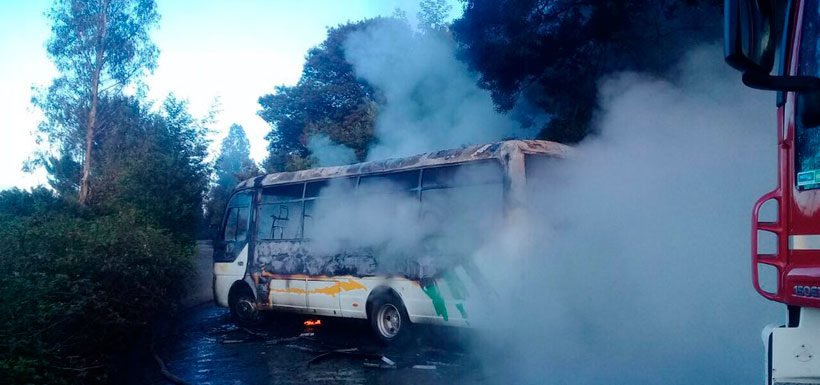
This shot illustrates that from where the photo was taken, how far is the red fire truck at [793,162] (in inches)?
91.2

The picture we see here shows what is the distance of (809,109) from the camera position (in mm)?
2441

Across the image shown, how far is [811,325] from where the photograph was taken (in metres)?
2.43

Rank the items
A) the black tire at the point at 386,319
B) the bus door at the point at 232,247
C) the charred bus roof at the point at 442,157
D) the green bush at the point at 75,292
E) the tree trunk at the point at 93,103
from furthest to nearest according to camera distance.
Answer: the tree trunk at the point at 93,103 < the bus door at the point at 232,247 < the black tire at the point at 386,319 < the charred bus roof at the point at 442,157 < the green bush at the point at 75,292

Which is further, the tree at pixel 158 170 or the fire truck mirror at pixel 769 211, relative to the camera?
the tree at pixel 158 170

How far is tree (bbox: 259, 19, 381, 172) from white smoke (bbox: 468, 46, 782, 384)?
15344mm

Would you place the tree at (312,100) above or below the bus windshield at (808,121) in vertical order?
above

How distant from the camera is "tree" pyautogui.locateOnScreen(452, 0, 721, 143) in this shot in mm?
10492

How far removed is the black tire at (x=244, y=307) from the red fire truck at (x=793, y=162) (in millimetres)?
9199

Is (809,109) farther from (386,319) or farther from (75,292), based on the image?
(75,292)

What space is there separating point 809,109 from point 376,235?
6.72m

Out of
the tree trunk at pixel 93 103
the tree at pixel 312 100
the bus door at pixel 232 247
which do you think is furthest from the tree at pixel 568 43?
the tree trunk at pixel 93 103

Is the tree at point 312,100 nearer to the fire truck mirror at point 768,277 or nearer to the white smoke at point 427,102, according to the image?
the white smoke at point 427,102

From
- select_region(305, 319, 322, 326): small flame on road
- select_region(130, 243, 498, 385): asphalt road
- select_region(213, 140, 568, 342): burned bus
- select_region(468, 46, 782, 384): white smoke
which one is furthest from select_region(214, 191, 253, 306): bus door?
select_region(468, 46, 782, 384): white smoke

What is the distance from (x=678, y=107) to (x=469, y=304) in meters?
3.32
